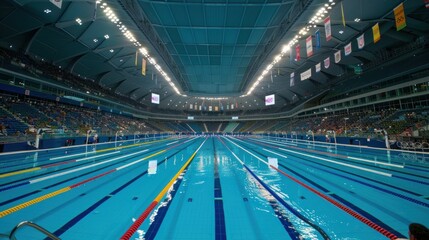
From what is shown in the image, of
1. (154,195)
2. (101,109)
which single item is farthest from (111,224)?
(101,109)

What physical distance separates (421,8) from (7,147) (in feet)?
101

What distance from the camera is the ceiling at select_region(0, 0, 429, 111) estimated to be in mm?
11672

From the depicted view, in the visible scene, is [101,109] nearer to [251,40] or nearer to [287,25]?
[251,40]

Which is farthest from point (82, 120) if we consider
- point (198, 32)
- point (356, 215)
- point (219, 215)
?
point (356, 215)

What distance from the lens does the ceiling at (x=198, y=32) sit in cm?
1167

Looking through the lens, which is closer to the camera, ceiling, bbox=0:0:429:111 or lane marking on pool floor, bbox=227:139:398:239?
lane marking on pool floor, bbox=227:139:398:239

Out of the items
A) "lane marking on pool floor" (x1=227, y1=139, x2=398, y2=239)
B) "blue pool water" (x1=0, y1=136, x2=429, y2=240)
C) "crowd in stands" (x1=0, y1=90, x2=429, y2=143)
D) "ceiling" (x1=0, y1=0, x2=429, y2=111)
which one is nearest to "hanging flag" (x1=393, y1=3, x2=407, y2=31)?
"ceiling" (x1=0, y1=0, x2=429, y2=111)

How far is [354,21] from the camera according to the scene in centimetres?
1415

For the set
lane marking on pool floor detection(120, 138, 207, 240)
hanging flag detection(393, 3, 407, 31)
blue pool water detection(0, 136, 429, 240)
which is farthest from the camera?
hanging flag detection(393, 3, 407, 31)

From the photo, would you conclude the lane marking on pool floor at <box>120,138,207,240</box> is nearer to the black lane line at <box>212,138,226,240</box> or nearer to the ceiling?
the black lane line at <box>212,138,226,240</box>

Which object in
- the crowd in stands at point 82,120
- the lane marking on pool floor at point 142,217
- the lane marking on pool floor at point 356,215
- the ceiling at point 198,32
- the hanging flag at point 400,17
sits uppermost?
the ceiling at point 198,32

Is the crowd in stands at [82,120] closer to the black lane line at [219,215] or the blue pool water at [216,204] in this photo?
the blue pool water at [216,204]

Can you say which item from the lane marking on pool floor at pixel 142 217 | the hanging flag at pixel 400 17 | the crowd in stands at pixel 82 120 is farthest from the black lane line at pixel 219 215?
the crowd in stands at pixel 82 120

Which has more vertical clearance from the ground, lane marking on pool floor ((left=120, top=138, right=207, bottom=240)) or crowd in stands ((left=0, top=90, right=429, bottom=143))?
crowd in stands ((left=0, top=90, right=429, bottom=143))
